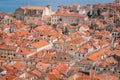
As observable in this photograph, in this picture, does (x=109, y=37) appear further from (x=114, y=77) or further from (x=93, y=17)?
(x=114, y=77)

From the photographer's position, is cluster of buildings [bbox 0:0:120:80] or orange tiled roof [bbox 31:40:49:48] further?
orange tiled roof [bbox 31:40:49:48]

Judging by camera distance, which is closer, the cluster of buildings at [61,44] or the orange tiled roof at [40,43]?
the cluster of buildings at [61,44]

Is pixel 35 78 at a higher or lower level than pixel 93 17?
lower

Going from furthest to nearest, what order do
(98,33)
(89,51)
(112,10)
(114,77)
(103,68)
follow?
(112,10) → (98,33) → (89,51) → (103,68) → (114,77)

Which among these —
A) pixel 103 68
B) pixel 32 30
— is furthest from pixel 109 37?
pixel 103 68

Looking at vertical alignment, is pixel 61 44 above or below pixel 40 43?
below

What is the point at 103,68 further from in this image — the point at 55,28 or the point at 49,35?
the point at 55,28

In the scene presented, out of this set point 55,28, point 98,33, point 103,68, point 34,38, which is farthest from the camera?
point 55,28

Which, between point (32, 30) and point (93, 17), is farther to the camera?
point (93, 17)
